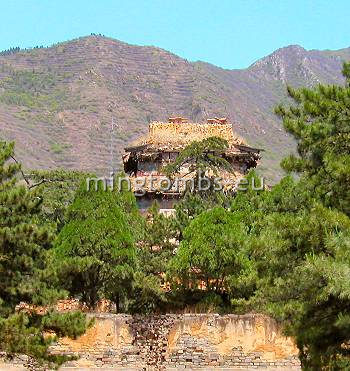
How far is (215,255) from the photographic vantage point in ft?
78.9

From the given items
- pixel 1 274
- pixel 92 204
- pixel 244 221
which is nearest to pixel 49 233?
pixel 1 274

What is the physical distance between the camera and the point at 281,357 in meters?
22.4

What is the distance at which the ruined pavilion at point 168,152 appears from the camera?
36434mm

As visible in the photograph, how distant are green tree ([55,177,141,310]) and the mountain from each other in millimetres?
57538

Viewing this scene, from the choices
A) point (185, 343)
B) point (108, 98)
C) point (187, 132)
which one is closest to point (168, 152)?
point (187, 132)

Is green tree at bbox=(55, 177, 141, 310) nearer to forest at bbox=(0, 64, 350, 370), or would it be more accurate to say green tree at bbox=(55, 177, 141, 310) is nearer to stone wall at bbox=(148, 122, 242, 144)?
forest at bbox=(0, 64, 350, 370)

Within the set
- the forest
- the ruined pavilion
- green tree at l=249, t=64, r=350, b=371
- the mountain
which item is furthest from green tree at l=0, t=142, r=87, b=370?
the mountain

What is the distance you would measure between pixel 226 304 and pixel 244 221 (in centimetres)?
282

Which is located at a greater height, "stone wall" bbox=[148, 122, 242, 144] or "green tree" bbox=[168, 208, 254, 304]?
"stone wall" bbox=[148, 122, 242, 144]

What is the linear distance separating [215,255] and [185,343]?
8.83 ft

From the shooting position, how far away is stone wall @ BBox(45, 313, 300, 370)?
2241 cm

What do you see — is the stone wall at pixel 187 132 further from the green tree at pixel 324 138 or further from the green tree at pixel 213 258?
the green tree at pixel 324 138

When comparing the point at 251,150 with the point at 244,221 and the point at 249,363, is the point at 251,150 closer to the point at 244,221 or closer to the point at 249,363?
the point at 244,221

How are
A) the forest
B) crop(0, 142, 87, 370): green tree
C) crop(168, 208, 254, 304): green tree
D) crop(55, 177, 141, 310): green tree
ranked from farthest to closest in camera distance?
crop(168, 208, 254, 304): green tree, crop(55, 177, 141, 310): green tree, crop(0, 142, 87, 370): green tree, the forest
